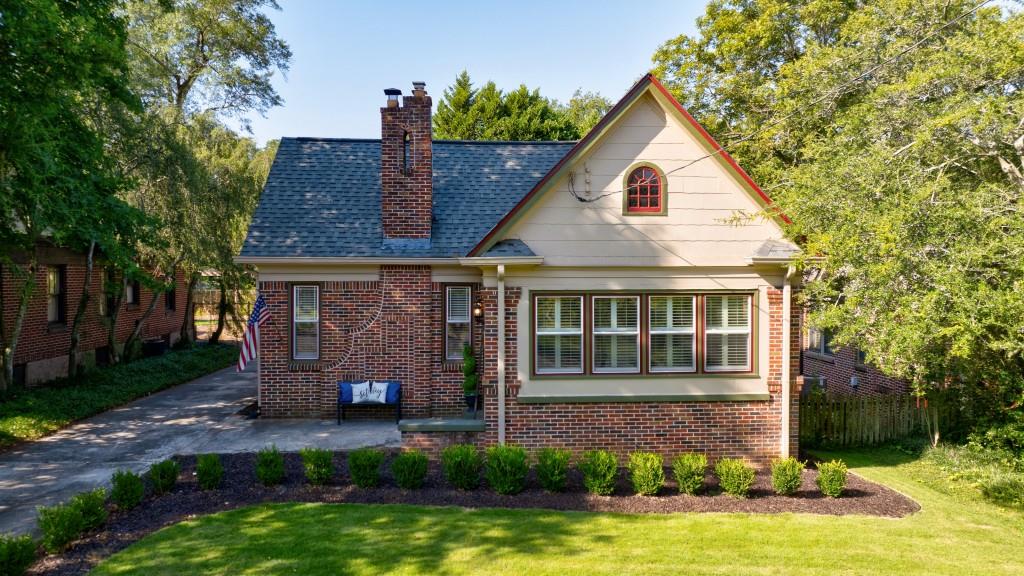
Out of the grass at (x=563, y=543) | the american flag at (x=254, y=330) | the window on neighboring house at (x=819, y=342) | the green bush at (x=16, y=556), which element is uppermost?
the american flag at (x=254, y=330)

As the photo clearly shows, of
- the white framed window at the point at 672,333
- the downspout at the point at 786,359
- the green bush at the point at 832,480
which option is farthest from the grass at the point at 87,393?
the green bush at the point at 832,480

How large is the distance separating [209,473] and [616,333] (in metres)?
6.67

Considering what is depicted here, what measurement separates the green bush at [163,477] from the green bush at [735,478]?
8046 millimetres

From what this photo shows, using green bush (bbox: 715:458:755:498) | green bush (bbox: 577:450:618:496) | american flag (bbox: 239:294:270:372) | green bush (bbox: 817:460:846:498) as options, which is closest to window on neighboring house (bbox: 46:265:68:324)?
american flag (bbox: 239:294:270:372)

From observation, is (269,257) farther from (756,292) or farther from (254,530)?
(756,292)

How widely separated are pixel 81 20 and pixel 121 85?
9.66 feet

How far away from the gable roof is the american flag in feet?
19.7

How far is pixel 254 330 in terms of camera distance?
1323cm

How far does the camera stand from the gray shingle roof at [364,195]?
13477 mm

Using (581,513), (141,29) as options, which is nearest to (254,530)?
(581,513)

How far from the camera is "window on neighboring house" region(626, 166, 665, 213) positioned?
1004cm

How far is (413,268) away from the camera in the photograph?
1337cm

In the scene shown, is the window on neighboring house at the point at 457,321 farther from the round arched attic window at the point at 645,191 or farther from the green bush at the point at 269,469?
the green bush at the point at 269,469

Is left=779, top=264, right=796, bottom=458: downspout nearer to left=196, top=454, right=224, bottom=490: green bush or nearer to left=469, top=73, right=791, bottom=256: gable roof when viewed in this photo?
left=469, top=73, right=791, bottom=256: gable roof
